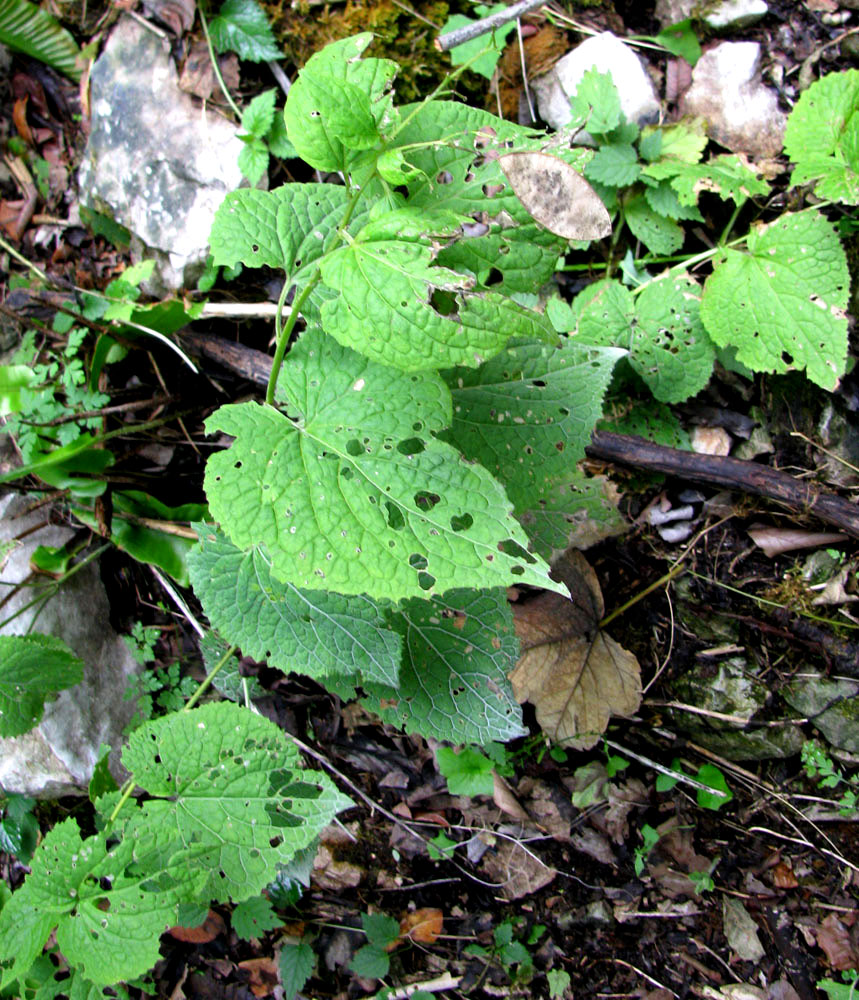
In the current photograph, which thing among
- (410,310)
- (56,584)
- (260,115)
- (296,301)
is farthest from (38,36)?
(410,310)

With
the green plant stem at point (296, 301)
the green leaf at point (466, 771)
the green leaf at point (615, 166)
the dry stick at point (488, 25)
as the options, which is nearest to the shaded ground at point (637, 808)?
the green leaf at point (466, 771)

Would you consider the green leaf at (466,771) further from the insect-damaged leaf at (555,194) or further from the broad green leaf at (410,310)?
the insect-damaged leaf at (555,194)

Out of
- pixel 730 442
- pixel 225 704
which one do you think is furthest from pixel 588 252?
pixel 225 704

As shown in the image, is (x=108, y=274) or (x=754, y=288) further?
(x=108, y=274)

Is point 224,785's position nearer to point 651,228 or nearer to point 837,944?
point 837,944

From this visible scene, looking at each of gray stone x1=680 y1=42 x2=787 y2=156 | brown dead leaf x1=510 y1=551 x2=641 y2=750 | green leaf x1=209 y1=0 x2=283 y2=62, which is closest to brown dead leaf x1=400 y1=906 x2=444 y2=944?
brown dead leaf x1=510 y1=551 x2=641 y2=750

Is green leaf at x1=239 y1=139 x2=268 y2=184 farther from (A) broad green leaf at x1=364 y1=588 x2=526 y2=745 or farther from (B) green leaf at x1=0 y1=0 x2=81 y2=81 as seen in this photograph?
(A) broad green leaf at x1=364 y1=588 x2=526 y2=745

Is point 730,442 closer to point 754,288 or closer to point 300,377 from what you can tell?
point 754,288
